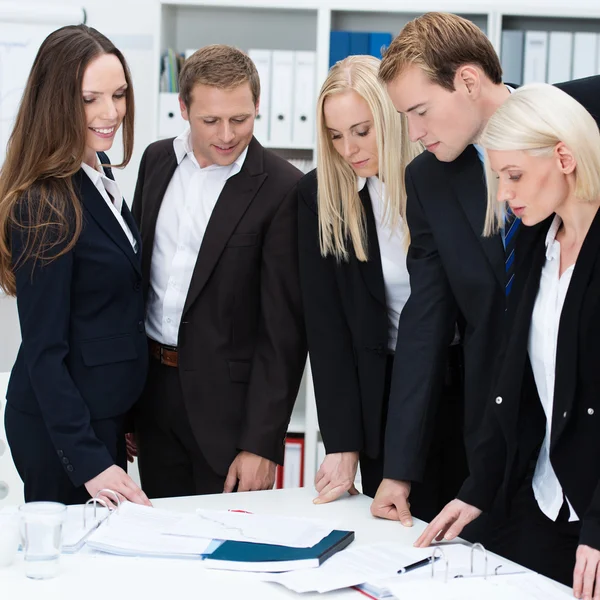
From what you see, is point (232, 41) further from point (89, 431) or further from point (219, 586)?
point (219, 586)

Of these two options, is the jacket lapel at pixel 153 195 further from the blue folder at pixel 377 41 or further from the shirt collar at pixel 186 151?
the blue folder at pixel 377 41

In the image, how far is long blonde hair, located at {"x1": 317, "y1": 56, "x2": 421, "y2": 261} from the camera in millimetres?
2008

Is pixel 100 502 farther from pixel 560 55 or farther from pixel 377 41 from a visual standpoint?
pixel 560 55

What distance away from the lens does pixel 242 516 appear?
1.71 meters

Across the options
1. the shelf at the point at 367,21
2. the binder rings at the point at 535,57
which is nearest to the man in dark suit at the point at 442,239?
the binder rings at the point at 535,57

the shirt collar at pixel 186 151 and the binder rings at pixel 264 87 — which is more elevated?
the binder rings at pixel 264 87

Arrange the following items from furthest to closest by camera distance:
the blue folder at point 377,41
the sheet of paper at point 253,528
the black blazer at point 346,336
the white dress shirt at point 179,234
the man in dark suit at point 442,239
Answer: the blue folder at point 377,41
the white dress shirt at point 179,234
the black blazer at point 346,336
the man in dark suit at point 442,239
the sheet of paper at point 253,528

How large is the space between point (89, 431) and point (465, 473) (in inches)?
34.6

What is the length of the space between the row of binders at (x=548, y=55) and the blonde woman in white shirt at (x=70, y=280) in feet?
6.08

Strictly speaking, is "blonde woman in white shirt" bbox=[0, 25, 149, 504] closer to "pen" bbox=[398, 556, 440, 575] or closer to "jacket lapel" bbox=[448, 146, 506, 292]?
"pen" bbox=[398, 556, 440, 575]

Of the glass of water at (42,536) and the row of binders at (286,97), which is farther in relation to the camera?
the row of binders at (286,97)

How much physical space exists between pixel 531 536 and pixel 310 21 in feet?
8.45

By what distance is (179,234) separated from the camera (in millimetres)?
2197

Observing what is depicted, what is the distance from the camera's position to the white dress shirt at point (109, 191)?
2.00 m
